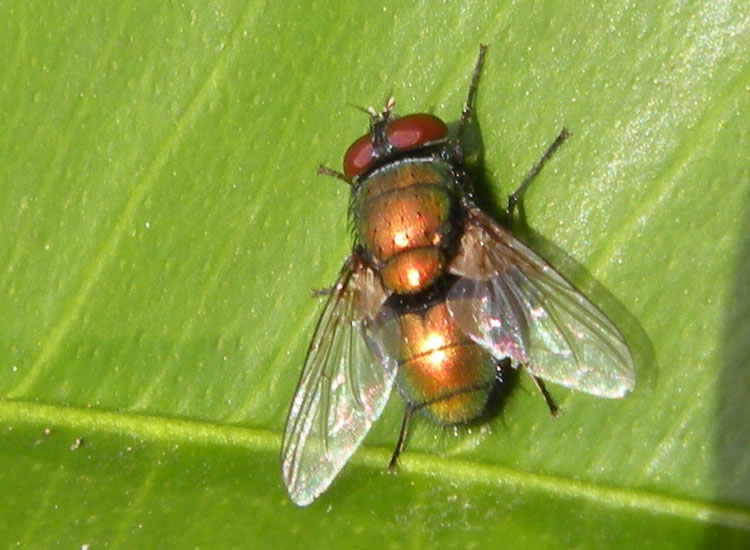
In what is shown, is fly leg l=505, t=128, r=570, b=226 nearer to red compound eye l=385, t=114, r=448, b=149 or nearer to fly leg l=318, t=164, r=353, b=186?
red compound eye l=385, t=114, r=448, b=149

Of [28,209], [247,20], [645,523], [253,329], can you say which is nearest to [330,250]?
[253,329]

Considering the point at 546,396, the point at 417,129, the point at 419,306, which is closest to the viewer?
the point at 546,396

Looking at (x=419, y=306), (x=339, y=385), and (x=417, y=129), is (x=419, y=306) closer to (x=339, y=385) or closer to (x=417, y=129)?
(x=339, y=385)

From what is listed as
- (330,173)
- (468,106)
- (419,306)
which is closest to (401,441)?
(419,306)

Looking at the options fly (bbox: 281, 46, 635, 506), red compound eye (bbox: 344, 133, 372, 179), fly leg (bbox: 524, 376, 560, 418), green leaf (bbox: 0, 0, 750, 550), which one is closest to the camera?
green leaf (bbox: 0, 0, 750, 550)

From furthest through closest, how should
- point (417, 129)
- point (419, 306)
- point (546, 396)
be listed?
point (419, 306)
point (417, 129)
point (546, 396)

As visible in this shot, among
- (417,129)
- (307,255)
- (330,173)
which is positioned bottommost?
(307,255)

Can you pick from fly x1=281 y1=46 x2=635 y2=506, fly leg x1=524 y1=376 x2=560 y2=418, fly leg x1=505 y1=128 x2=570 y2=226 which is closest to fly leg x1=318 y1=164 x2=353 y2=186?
fly x1=281 y1=46 x2=635 y2=506
